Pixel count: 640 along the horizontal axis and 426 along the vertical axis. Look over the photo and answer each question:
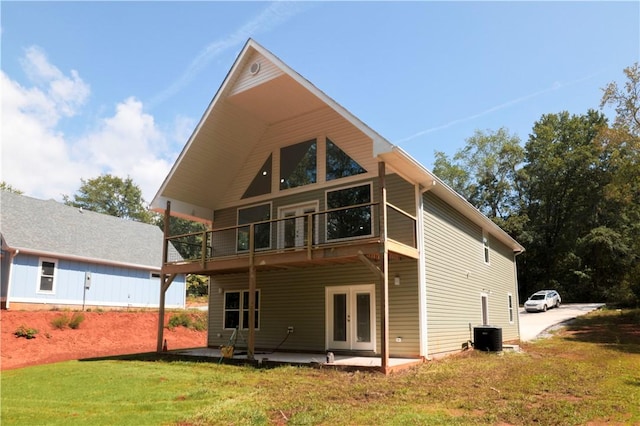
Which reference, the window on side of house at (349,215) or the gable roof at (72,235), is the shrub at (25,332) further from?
the window on side of house at (349,215)

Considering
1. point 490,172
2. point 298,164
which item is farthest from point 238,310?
point 490,172

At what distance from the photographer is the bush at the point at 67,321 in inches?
783

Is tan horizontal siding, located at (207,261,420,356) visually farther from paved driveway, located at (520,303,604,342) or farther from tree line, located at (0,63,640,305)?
tree line, located at (0,63,640,305)

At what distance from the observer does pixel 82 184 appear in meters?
61.1

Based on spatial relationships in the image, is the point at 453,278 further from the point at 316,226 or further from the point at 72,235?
the point at 72,235

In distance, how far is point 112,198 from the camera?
62.8 m

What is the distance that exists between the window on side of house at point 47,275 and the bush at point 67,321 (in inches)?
90.1

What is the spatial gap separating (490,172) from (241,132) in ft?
142

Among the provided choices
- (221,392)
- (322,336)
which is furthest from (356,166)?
(221,392)

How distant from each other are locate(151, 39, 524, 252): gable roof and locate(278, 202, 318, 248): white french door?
2.84 metres

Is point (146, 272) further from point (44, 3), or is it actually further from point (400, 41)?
point (400, 41)

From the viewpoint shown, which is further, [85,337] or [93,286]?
[93,286]

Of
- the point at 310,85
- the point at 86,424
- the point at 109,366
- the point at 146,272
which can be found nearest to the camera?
the point at 86,424

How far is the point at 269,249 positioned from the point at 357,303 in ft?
11.5
